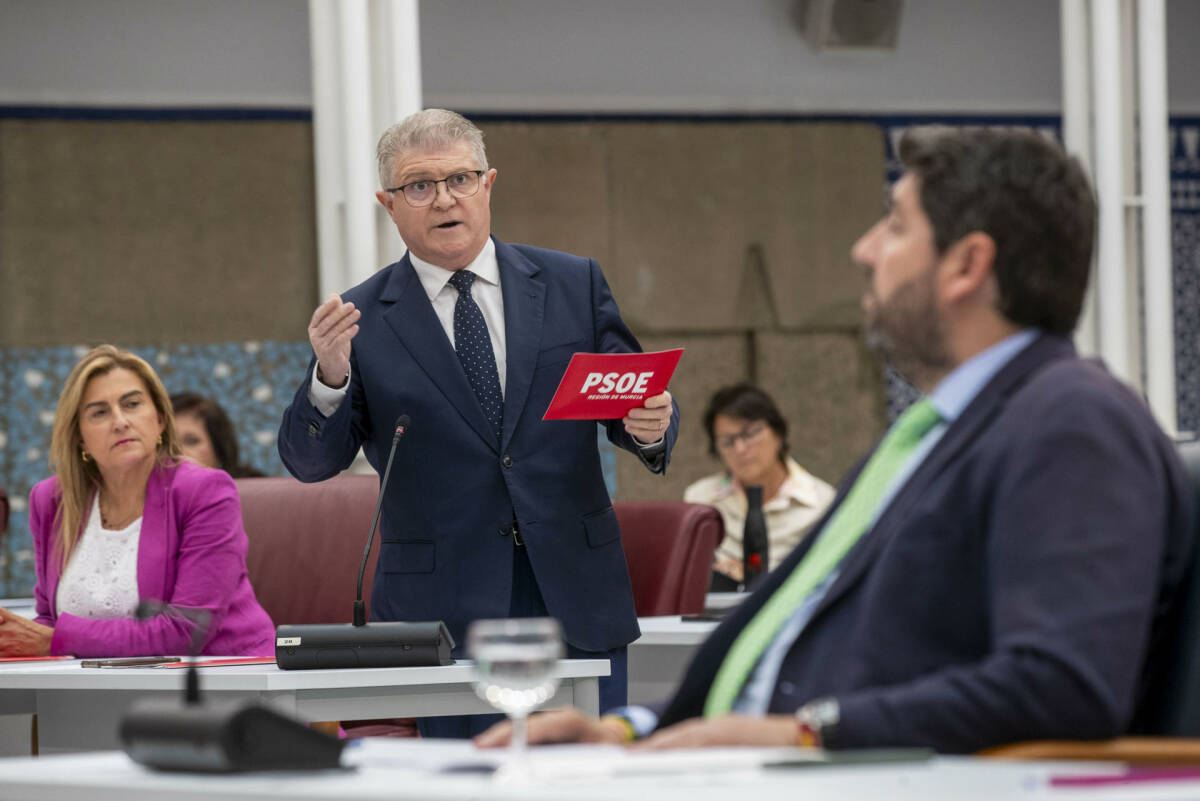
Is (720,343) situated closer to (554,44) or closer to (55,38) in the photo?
(554,44)

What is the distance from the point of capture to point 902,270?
167 centimetres

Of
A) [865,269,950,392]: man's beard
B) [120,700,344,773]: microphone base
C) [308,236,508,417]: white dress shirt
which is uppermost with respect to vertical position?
[308,236,508,417]: white dress shirt

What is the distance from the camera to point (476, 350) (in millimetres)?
2967


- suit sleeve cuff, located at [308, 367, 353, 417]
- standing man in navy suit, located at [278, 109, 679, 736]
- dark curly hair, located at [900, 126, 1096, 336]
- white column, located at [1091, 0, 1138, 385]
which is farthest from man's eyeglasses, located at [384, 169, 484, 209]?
white column, located at [1091, 0, 1138, 385]

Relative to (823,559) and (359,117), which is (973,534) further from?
(359,117)

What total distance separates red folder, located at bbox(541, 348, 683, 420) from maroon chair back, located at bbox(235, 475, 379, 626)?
5.35 ft

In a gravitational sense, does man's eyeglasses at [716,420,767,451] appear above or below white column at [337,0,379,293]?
below

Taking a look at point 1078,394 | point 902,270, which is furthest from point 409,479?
point 1078,394

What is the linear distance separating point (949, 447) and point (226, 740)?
76cm

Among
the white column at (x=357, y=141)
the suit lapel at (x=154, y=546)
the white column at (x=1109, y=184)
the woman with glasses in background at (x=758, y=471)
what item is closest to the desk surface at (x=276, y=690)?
the suit lapel at (x=154, y=546)

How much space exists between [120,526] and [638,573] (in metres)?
1.45

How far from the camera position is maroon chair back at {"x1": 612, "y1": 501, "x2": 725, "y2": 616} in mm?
4281

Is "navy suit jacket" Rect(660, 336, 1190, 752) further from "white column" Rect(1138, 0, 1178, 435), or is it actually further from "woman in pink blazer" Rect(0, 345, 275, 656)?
"white column" Rect(1138, 0, 1178, 435)

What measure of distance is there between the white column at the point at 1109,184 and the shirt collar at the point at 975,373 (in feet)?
14.1
